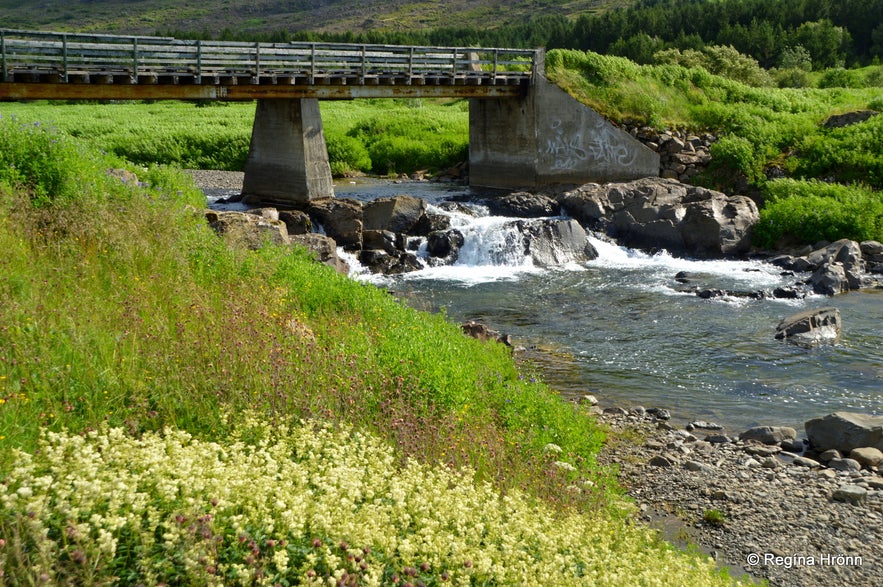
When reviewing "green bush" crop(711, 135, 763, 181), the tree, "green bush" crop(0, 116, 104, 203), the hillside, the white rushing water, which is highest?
the hillside

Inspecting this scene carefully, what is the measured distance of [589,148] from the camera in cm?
3497

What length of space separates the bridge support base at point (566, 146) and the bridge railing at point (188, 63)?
1.36 m

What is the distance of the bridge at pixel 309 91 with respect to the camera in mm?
23750

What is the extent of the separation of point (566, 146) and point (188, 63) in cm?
1496

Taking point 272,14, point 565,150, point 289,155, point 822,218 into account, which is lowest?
point 822,218

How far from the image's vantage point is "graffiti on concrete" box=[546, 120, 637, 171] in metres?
34.8

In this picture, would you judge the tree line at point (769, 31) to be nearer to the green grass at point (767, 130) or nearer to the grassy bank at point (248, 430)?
the green grass at point (767, 130)

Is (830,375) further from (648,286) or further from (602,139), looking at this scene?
(602,139)

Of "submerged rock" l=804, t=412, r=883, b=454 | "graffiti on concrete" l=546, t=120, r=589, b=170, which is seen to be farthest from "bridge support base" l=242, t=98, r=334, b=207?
"submerged rock" l=804, t=412, r=883, b=454

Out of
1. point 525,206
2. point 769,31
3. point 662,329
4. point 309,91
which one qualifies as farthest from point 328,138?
point 769,31

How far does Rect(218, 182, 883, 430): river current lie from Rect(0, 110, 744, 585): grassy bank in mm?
3217

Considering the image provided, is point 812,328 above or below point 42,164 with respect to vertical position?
below

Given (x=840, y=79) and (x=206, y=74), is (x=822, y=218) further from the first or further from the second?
(x=840, y=79)

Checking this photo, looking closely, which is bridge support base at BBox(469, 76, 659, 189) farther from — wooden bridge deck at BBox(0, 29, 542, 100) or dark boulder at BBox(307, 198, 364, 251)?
dark boulder at BBox(307, 198, 364, 251)
